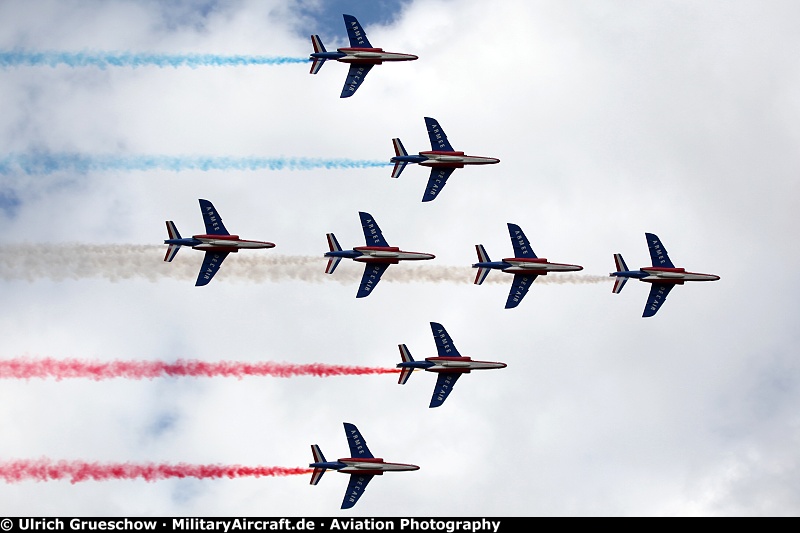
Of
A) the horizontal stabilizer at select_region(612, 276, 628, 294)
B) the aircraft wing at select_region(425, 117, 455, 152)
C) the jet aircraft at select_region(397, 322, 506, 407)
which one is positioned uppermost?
the aircraft wing at select_region(425, 117, 455, 152)

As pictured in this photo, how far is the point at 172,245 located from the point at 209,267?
16.2ft

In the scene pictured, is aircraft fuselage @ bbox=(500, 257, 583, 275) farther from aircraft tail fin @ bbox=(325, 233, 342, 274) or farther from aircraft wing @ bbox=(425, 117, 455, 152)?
aircraft tail fin @ bbox=(325, 233, 342, 274)

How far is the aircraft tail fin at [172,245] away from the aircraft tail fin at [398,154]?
20898 mm

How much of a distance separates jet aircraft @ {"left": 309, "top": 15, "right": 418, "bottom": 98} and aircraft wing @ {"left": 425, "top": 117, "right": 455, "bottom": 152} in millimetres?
6172

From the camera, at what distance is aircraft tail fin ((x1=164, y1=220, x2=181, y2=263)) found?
132 m

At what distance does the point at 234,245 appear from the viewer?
445 ft

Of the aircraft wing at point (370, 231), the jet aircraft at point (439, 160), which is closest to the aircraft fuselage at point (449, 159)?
the jet aircraft at point (439, 160)

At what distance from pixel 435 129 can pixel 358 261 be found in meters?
15.9

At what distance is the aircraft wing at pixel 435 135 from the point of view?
478 ft

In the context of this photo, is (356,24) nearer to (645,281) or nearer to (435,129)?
(435,129)

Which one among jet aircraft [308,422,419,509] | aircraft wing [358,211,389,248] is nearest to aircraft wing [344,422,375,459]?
jet aircraft [308,422,419,509]
